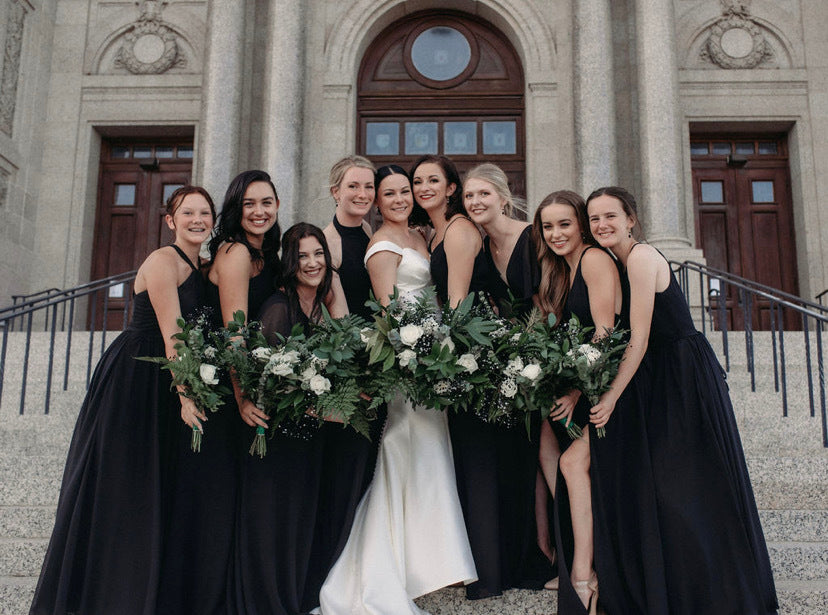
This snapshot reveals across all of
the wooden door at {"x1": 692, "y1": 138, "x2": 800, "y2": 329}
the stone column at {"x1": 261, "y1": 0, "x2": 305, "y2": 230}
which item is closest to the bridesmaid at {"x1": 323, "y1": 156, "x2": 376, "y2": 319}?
the stone column at {"x1": 261, "y1": 0, "x2": 305, "y2": 230}

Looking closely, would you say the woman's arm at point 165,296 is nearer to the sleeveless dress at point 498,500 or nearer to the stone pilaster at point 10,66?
the sleeveless dress at point 498,500

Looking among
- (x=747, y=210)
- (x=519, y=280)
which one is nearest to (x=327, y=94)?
(x=747, y=210)

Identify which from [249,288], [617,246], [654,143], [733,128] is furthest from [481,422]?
[733,128]

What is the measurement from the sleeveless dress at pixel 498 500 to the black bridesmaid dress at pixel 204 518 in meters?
1.19

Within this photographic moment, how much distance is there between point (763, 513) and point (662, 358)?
1.60m

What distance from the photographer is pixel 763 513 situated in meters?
4.72

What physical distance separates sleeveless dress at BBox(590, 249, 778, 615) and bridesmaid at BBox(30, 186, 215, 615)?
214 cm

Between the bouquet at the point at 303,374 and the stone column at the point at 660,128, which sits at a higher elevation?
the stone column at the point at 660,128

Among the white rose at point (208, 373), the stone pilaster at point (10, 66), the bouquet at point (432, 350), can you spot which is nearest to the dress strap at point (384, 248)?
the bouquet at point (432, 350)

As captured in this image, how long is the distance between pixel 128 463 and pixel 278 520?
802mm

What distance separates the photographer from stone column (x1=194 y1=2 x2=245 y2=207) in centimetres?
1098

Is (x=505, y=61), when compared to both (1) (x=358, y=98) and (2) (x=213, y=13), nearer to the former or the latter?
(1) (x=358, y=98)

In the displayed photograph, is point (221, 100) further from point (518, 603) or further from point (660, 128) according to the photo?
point (518, 603)

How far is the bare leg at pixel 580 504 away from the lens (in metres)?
3.76
